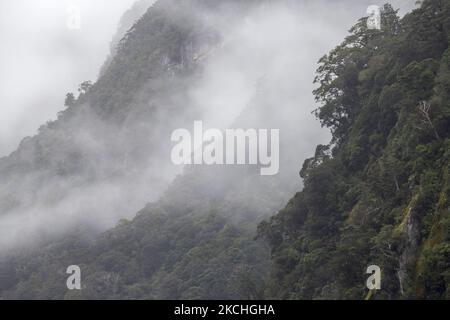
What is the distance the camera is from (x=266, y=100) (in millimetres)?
95938

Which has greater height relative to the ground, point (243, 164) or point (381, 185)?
point (243, 164)

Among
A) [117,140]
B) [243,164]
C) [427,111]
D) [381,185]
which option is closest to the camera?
[427,111]

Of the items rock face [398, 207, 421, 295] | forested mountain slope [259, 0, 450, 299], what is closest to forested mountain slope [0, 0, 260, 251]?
forested mountain slope [259, 0, 450, 299]

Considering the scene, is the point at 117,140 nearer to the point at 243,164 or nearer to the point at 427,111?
the point at 243,164

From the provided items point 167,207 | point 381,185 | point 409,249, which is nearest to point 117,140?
point 167,207

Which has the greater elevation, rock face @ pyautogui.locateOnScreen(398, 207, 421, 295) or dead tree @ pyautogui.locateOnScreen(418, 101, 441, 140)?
dead tree @ pyautogui.locateOnScreen(418, 101, 441, 140)

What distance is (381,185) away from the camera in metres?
42.8

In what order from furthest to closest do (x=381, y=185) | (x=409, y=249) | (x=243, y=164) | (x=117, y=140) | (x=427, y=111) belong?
(x=117, y=140), (x=243, y=164), (x=381, y=185), (x=427, y=111), (x=409, y=249)

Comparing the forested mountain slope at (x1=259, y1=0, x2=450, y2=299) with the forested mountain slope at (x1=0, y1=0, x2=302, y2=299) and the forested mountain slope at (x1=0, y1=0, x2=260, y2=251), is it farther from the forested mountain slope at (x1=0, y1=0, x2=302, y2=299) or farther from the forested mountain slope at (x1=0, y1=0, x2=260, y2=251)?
the forested mountain slope at (x1=0, y1=0, x2=260, y2=251)

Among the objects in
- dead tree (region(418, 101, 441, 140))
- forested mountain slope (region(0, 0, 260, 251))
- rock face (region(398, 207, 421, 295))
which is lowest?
rock face (region(398, 207, 421, 295))

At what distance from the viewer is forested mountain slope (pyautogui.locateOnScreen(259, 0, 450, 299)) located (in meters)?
36.6

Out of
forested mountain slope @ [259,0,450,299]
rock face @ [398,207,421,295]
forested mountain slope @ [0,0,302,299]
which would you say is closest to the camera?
rock face @ [398,207,421,295]

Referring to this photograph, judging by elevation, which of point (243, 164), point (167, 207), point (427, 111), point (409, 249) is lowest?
point (409, 249)
